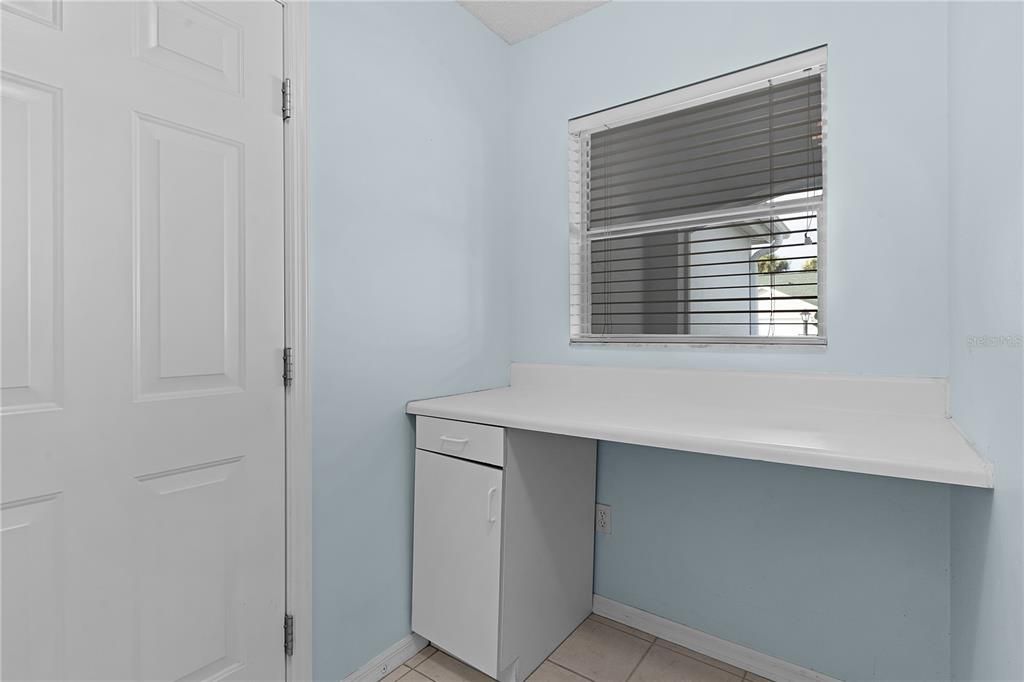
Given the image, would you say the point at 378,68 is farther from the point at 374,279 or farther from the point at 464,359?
the point at 464,359

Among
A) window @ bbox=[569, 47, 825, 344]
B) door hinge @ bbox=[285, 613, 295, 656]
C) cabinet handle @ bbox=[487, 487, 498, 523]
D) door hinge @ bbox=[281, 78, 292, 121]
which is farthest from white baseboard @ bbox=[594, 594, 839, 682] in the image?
door hinge @ bbox=[281, 78, 292, 121]

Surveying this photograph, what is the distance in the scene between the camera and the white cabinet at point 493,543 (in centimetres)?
162

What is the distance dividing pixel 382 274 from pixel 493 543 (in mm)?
977

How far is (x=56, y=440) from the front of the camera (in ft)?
3.52

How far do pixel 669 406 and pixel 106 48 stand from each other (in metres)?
1.85

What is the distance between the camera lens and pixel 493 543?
1.62m

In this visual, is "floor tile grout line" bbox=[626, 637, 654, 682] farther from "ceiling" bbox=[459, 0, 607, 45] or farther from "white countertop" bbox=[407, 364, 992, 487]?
"ceiling" bbox=[459, 0, 607, 45]

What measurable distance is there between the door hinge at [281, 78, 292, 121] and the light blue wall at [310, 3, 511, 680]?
0.24ft

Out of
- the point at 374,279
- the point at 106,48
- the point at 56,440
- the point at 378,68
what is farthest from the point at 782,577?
the point at 106,48

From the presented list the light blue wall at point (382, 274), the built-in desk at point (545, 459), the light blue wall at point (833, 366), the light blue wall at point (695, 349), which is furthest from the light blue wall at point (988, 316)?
the light blue wall at point (382, 274)

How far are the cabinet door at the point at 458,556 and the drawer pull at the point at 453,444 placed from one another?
0.11 feet

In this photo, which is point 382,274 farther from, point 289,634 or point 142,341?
point 289,634

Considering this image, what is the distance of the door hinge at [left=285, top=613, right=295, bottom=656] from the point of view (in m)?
1.50

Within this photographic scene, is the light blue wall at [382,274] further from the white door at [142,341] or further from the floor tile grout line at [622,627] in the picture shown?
the floor tile grout line at [622,627]
